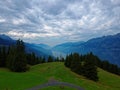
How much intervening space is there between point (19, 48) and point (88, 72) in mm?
34966

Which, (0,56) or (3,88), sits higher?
(0,56)

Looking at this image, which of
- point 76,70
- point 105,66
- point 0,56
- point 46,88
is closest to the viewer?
point 46,88

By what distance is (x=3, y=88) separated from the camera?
48.8 metres

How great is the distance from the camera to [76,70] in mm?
81312

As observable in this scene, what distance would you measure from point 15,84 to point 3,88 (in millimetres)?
5209

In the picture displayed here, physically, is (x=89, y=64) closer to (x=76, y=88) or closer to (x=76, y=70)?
(x=76, y=70)

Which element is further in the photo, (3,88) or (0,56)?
(0,56)

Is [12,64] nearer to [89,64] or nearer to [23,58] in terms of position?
[23,58]

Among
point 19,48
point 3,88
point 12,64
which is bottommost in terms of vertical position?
point 3,88

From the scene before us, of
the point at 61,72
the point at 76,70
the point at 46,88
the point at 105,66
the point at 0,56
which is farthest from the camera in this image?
the point at 105,66

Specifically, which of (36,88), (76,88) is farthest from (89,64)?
(36,88)

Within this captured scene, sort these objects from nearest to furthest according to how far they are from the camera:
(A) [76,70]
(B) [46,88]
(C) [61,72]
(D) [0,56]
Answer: (B) [46,88], (C) [61,72], (A) [76,70], (D) [0,56]

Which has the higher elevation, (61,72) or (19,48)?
(19,48)

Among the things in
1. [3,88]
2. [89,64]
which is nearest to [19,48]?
[89,64]
